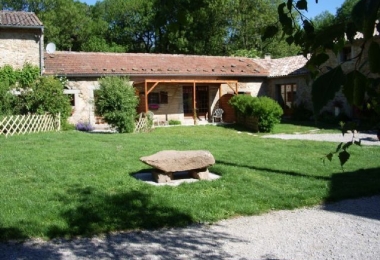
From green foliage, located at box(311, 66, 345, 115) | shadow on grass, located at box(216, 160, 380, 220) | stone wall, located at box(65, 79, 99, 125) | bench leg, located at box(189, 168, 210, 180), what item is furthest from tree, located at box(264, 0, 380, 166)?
stone wall, located at box(65, 79, 99, 125)

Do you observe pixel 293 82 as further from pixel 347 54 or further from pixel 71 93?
pixel 347 54

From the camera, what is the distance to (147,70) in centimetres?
2288

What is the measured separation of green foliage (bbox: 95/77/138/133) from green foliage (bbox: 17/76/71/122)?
2329mm

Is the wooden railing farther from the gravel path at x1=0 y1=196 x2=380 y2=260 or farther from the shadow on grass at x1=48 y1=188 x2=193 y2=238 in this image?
the gravel path at x1=0 y1=196 x2=380 y2=260

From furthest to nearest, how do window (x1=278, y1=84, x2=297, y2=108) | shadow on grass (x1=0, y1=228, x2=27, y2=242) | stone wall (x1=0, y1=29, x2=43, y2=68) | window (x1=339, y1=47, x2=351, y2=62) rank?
window (x1=278, y1=84, x2=297, y2=108), stone wall (x1=0, y1=29, x2=43, y2=68), shadow on grass (x1=0, y1=228, x2=27, y2=242), window (x1=339, y1=47, x2=351, y2=62)

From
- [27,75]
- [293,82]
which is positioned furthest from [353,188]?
[293,82]

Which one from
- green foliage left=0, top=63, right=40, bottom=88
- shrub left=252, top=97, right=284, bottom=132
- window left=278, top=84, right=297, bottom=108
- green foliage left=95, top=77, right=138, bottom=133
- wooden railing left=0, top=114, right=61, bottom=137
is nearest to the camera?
wooden railing left=0, top=114, right=61, bottom=137

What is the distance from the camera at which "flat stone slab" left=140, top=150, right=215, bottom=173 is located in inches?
302

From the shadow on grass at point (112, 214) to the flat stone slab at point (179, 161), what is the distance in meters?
1.00

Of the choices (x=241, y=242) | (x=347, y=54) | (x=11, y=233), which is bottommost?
(x=241, y=242)

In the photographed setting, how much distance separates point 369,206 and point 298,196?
1084mm

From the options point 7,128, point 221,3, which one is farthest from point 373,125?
point 221,3

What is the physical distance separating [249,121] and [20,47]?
11759mm

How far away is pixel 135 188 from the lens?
7.23 metres
